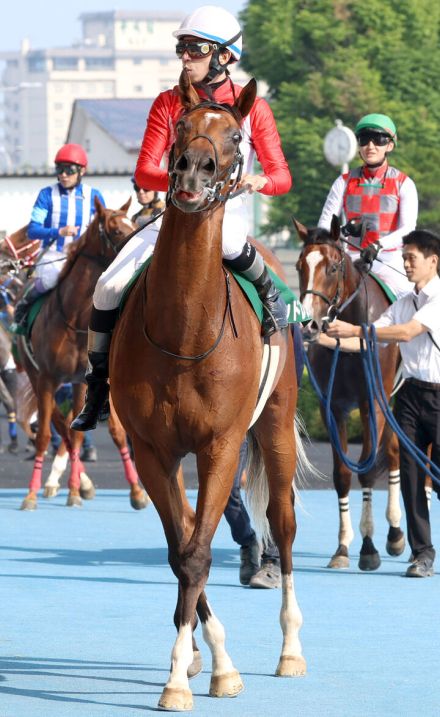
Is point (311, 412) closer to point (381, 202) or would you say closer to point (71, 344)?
point (71, 344)

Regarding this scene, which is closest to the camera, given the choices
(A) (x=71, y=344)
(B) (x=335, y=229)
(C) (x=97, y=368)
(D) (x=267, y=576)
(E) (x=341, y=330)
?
(C) (x=97, y=368)

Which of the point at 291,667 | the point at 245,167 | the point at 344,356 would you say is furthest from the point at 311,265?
the point at 291,667

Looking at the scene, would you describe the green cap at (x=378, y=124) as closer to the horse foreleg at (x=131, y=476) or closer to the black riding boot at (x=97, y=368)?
the horse foreleg at (x=131, y=476)

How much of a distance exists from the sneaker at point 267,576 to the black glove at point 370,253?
2.26 metres

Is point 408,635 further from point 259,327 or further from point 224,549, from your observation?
point 224,549

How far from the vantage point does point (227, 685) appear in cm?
575

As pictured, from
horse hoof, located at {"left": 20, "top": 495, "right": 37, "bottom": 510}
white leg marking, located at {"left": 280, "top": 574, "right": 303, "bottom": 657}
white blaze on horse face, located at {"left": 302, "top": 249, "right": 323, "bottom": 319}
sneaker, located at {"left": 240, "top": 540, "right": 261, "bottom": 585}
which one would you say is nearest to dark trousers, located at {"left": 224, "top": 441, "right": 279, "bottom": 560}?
sneaker, located at {"left": 240, "top": 540, "right": 261, "bottom": 585}

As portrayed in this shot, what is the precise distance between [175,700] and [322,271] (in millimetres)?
4415

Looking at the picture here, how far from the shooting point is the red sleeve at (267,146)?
651 cm

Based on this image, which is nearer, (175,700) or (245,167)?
(175,700)

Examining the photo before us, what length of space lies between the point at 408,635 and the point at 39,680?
1.95 meters

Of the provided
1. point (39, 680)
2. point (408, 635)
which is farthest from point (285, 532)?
point (39, 680)

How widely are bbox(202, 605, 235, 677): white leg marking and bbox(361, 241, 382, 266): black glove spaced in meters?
4.36

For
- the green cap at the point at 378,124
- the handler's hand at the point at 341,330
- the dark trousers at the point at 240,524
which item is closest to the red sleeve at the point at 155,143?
the handler's hand at the point at 341,330
